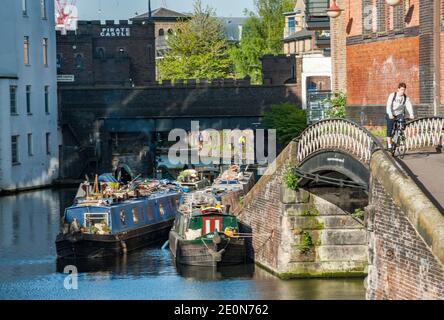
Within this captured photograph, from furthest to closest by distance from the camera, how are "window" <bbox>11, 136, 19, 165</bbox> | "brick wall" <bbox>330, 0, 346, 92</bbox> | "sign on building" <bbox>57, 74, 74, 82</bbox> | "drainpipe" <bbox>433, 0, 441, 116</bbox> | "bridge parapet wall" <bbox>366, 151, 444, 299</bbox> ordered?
"sign on building" <bbox>57, 74, 74, 82</bbox> < "window" <bbox>11, 136, 19, 165</bbox> < "brick wall" <bbox>330, 0, 346, 92</bbox> < "drainpipe" <bbox>433, 0, 441, 116</bbox> < "bridge parapet wall" <bbox>366, 151, 444, 299</bbox>

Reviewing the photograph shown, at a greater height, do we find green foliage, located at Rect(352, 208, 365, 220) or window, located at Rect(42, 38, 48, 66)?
window, located at Rect(42, 38, 48, 66)

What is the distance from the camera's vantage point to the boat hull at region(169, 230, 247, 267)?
37.9 metres

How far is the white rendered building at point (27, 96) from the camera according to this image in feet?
213

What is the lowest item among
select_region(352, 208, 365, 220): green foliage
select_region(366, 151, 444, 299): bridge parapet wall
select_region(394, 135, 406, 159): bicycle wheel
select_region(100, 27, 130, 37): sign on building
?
select_region(352, 208, 365, 220): green foliage

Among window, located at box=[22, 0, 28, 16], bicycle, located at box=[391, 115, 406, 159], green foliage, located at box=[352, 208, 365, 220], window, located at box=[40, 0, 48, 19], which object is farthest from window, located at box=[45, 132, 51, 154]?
bicycle, located at box=[391, 115, 406, 159]

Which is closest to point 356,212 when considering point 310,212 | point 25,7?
point 310,212

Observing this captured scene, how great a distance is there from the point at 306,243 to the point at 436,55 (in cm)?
597

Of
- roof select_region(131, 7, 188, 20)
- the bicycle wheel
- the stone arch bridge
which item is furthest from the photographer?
roof select_region(131, 7, 188, 20)

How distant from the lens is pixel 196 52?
4144 inches

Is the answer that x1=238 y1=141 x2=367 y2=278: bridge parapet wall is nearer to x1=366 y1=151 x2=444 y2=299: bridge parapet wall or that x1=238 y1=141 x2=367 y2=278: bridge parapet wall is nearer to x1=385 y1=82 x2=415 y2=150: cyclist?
x1=385 y1=82 x2=415 y2=150: cyclist

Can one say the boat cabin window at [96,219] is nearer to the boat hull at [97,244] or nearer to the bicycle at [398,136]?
the boat hull at [97,244]
